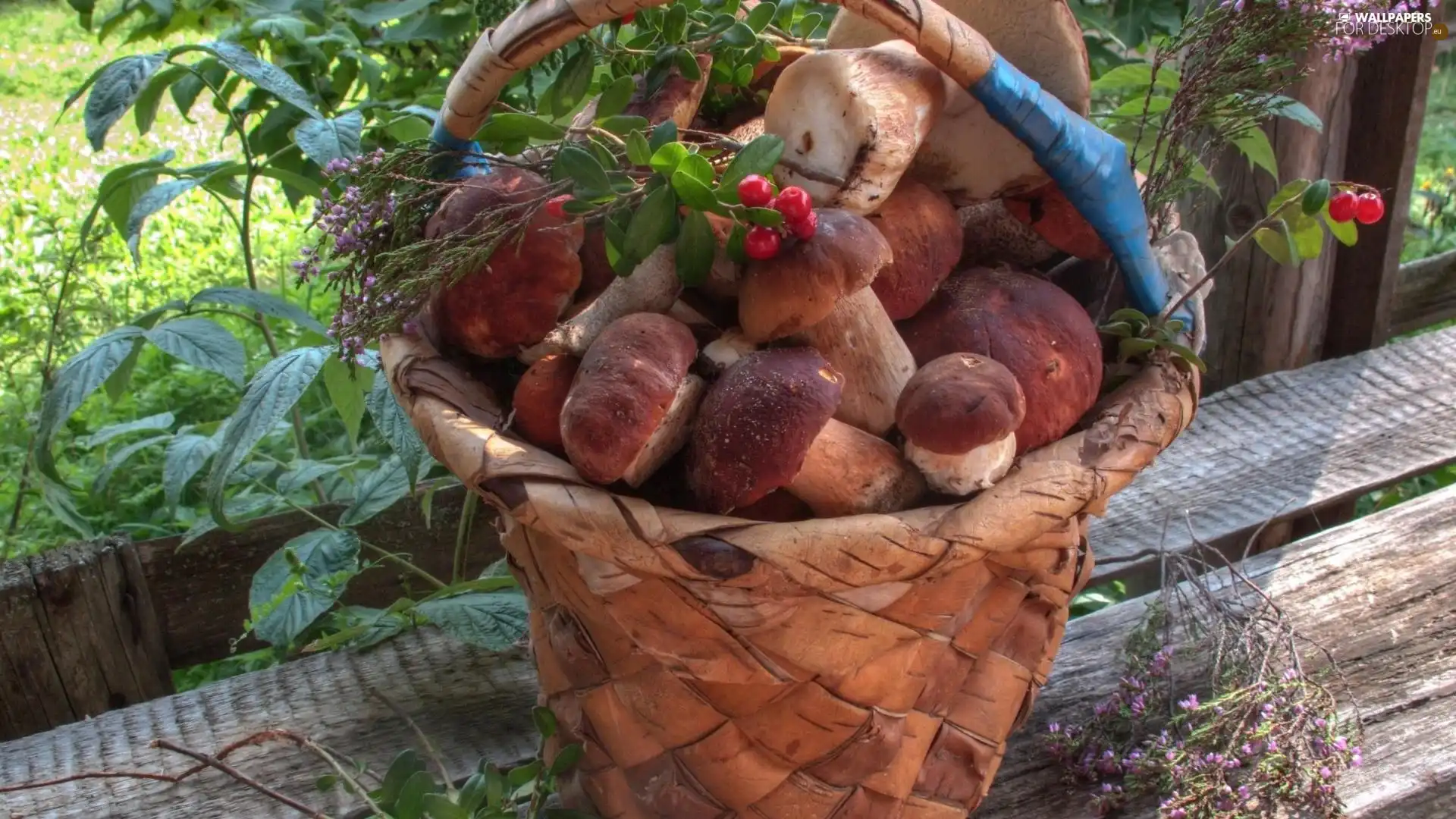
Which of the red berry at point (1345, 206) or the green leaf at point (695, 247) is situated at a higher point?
the green leaf at point (695, 247)

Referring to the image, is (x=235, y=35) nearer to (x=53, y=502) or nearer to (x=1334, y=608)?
(x=53, y=502)

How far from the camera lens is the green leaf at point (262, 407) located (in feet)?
4.17

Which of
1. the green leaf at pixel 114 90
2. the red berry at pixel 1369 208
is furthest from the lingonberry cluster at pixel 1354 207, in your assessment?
the green leaf at pixel 114 90

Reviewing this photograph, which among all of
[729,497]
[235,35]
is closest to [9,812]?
[729,497]

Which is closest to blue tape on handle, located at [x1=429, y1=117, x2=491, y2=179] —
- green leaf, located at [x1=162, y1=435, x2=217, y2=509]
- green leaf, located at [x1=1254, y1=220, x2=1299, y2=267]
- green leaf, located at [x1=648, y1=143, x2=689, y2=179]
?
green leaf, located at [x1=648, y1=143, x2=689, y2=179]

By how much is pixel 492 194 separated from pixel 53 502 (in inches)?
37.7

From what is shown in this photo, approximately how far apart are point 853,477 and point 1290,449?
→ 1114 millimetres

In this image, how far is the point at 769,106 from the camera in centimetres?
105

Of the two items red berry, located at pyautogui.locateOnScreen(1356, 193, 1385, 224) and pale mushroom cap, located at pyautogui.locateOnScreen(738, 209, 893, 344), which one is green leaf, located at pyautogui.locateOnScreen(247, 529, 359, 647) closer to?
pale mushroom cap, located at pyautogui.locateOnScreen(738, 209, 893, 344)

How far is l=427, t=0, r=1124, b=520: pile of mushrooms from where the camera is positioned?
87cm

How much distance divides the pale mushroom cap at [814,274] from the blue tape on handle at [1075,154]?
0.16 metres

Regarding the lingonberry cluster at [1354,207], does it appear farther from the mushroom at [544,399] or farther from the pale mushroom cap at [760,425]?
the mushroom at [544,399]

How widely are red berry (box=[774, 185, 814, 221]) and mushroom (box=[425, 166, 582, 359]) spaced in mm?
183

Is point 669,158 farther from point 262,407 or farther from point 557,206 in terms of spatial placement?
point 262,407
